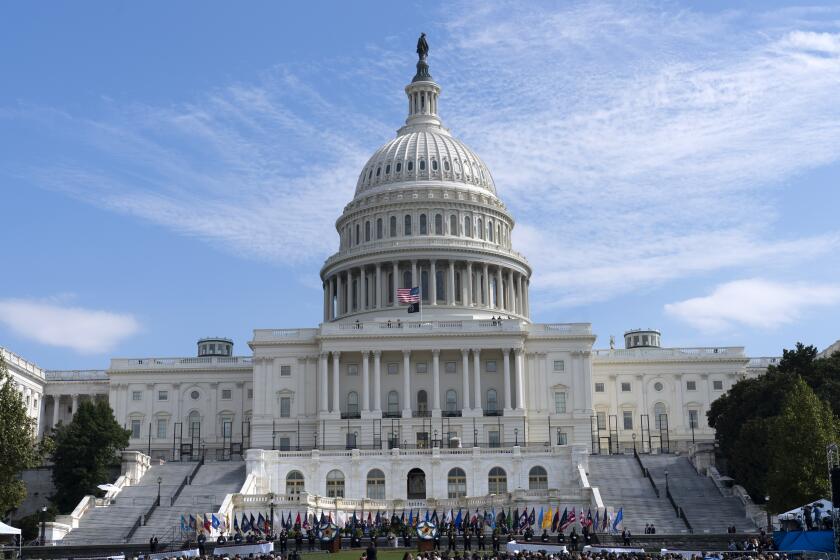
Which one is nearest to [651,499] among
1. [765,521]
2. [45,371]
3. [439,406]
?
[765,521]

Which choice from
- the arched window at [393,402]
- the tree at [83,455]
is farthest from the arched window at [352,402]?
the tree at [83,455]

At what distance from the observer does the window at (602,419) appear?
13375cm

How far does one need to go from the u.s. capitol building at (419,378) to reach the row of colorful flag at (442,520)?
40.1 feet

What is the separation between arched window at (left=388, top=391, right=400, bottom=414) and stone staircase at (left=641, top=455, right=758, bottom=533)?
26.0 metres

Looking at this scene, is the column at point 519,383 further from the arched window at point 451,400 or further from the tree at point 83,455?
the tree at point 83,455

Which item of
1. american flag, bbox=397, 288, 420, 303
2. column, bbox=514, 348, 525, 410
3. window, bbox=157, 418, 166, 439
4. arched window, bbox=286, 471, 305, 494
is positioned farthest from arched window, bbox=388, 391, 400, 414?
window, bbox=157, 418, 166, 439

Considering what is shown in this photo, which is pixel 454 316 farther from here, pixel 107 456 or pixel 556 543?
pixel 556 543

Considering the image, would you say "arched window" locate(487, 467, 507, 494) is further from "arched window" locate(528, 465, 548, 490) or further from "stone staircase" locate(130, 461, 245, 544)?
"stone staircase" locate(130, 461, 245, 544)

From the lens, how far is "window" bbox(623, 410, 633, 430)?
134m

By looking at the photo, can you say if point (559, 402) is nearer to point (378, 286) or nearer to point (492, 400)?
point (492, 400)

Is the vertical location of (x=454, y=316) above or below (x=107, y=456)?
above

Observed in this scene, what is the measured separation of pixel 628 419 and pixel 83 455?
5852 cm

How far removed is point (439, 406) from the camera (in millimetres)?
121750

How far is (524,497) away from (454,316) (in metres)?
45.2
